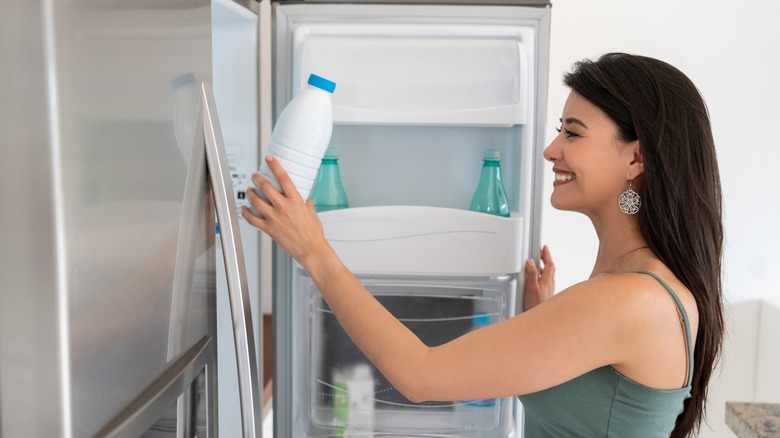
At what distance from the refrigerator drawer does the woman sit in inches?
14.7

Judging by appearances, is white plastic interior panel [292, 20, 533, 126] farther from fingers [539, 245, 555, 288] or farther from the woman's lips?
fingers [539, 245, 555, 288]

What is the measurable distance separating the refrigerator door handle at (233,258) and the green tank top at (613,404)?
513 millimetres

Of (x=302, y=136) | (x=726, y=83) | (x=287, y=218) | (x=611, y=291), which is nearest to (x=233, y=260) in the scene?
(x=287, y=218)

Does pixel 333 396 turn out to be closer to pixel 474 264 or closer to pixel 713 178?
pixel 474 264

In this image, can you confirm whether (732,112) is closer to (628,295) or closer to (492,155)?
(492,155)

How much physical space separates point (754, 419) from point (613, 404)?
0.24 meters

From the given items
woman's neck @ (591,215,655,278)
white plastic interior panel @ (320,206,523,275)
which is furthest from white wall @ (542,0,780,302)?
woman's neck @ (591,215,655,278)

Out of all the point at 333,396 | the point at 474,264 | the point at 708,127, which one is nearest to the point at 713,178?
the point at 708,127

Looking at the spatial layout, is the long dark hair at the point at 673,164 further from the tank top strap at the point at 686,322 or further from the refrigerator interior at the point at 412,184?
the refrigerator interior at the point at 412,184

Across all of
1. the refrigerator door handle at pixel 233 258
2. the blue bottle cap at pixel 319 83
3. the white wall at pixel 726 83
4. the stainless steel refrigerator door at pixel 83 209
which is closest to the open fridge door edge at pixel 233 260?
the refrigerator door handle at pixel 233 258

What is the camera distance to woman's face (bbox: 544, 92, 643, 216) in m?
1.08

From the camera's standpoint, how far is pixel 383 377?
152 cm

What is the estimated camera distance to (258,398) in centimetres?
93

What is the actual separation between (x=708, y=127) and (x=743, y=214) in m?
1.95
